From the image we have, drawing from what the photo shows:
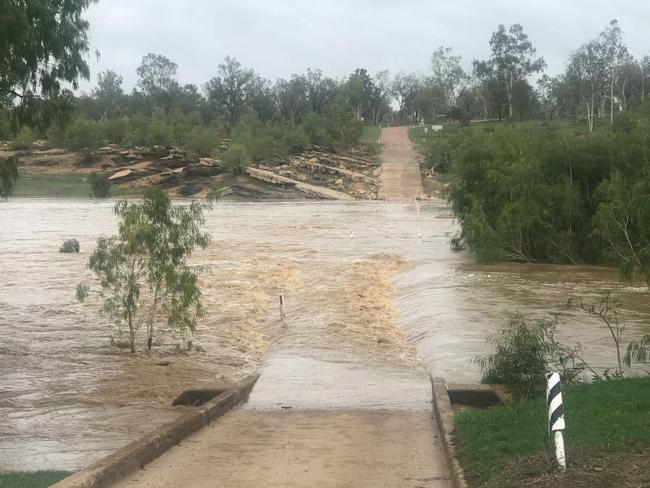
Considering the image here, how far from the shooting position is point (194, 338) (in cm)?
2003

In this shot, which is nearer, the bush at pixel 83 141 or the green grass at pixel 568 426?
the green grass at pixel 568 426

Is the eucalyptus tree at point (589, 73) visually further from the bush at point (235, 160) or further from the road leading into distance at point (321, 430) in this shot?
the road leading into distance at point (321, 430)

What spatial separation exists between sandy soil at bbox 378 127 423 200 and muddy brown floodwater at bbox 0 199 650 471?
141 feet

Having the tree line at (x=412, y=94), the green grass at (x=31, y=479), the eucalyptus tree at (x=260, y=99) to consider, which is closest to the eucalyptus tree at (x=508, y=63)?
the tree line at (x=412, y=94)

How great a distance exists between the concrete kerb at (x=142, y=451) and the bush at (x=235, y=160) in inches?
3013

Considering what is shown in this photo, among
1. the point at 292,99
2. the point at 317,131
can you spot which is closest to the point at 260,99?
the point at 292,99

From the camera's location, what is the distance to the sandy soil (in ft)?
275

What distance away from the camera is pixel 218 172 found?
8975 cm

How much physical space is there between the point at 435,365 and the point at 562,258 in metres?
16.4

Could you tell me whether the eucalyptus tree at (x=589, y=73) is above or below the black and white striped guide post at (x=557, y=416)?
above

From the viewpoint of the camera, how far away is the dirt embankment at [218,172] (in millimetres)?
85062

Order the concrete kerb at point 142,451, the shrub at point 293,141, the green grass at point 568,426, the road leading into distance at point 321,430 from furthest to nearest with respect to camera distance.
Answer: the shrub at point 293,141 < the road leading into distance at point 321,430 < the concrete kerb at point 142,451 < the green grass at point 568,426

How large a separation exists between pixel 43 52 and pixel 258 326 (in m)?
9.57

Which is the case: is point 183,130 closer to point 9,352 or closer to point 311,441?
point 9,352
